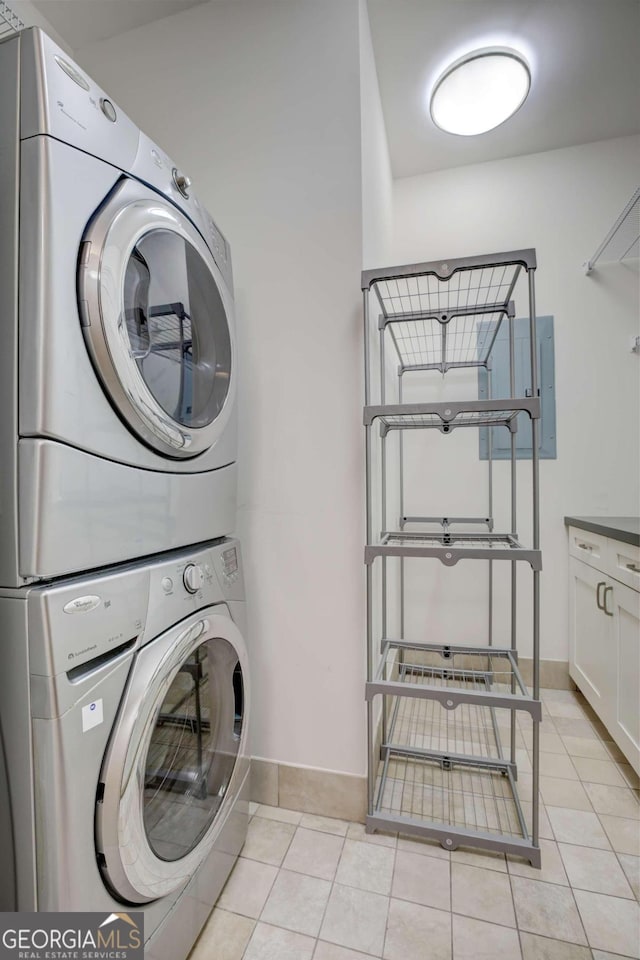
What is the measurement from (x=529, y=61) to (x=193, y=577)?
2.32 m

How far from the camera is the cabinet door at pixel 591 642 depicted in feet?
5.54

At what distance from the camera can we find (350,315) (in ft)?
4.63

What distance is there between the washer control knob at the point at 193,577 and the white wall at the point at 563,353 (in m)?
1.58

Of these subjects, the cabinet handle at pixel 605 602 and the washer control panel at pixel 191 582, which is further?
the cabinet handle at pixel 605 602

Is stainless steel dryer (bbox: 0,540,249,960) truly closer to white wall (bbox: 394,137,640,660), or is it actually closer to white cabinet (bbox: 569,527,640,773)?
white cabinet (bbox: 569,527,640,773)

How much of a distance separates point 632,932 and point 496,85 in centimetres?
281

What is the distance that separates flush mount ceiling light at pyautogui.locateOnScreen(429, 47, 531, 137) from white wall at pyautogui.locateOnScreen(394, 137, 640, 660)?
37cm

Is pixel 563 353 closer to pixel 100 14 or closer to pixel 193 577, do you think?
pixel 193 577

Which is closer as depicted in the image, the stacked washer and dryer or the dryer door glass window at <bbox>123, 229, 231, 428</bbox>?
the stacked washer and dryer

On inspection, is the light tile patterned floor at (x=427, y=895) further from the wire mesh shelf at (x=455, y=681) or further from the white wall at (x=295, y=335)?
the wire mesh shelf at (x=455, y=681)

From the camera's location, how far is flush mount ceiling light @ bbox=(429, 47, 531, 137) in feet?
5.82

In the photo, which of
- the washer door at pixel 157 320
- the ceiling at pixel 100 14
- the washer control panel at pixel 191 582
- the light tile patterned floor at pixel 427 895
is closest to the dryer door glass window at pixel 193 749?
the washer control panel at pixel 191 582

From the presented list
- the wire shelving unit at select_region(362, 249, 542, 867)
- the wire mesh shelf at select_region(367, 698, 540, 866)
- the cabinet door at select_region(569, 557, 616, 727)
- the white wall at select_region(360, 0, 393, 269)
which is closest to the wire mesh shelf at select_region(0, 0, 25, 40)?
the white wall at select_region(360, 0, 393, 269)

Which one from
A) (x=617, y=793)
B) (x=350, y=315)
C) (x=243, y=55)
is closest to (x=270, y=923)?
(x=617, y=793)
